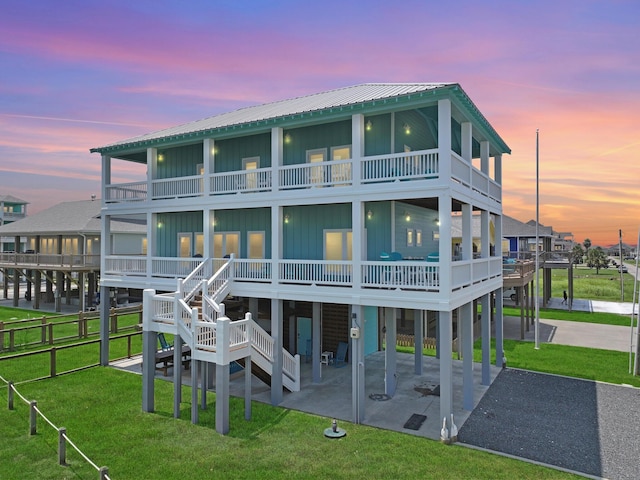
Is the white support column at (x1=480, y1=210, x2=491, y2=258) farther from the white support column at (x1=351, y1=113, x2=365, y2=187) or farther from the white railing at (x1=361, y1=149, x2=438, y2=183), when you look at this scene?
the white support column at (x1=351, y1=113, x2=365, y2=187)

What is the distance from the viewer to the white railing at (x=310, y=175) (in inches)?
566

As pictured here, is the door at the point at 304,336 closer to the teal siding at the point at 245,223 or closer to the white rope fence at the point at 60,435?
the teal siding at the point at 245,223

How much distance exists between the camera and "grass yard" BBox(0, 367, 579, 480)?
30.5ft

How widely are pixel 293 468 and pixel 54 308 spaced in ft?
111

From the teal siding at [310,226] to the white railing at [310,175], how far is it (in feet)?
5.42

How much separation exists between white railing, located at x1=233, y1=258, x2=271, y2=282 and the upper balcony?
278cm

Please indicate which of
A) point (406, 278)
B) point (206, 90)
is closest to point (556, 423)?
point (406, 278)

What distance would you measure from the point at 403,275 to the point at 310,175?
17.9ft

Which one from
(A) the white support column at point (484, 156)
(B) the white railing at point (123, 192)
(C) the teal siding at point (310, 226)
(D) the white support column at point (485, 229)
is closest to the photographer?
(C) the teal siding at point (310, 226)

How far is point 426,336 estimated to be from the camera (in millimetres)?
24375

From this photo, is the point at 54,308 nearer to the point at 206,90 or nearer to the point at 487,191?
the point at 206,90

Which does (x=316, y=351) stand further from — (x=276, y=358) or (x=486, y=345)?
(x=486, y=345)

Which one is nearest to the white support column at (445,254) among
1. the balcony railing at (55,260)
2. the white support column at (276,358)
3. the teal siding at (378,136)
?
the teal siding at (378,136)

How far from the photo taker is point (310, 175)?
15.2m
